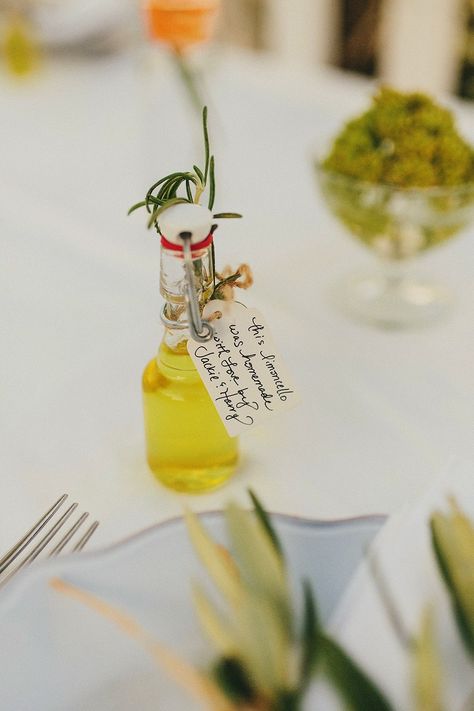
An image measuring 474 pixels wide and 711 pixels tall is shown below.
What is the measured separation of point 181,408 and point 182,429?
17 millimetres

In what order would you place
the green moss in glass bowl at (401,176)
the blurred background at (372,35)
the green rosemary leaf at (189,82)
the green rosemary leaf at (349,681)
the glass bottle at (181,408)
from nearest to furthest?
the green rosemary leaf at (349,681) < the glass bottle at (181,408) < the green moss in glass bowl at (401,176) < the green rosemary leaf at (189,82) < the blurred background at (372,35)

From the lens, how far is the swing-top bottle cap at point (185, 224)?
401 mm

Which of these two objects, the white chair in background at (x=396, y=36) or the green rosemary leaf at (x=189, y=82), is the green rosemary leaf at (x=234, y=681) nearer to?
the green rosemary leaf at (x=189, y=82)

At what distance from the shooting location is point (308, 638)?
35cm

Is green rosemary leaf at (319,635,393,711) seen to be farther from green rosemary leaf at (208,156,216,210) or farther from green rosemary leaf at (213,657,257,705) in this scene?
green rosemary leaf at (208,156,216,210)

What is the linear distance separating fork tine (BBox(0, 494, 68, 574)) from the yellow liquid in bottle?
8 cm

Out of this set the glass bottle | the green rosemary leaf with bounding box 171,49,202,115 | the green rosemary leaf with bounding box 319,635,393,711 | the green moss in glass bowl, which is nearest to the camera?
the green rosemary leaf with bounding box 319,635,393,711

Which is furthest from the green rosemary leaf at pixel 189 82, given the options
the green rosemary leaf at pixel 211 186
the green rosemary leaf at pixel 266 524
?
the green rosemary leaf at pixel 266 524

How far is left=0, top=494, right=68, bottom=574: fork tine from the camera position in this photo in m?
0.45

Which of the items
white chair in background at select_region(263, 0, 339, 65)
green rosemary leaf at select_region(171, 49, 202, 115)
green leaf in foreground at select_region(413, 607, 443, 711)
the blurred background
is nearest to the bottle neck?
green leaf in foreground at select_region(413, 607, 443, 711)

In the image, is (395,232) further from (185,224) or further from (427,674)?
(427,674)

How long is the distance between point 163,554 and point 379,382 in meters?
0.29

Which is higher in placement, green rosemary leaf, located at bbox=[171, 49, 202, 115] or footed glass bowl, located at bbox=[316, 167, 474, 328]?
green rosemary leaf, located at bbox=[171, 49, 202, 115]

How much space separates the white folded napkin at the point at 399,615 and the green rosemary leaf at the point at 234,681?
0.09 ft
